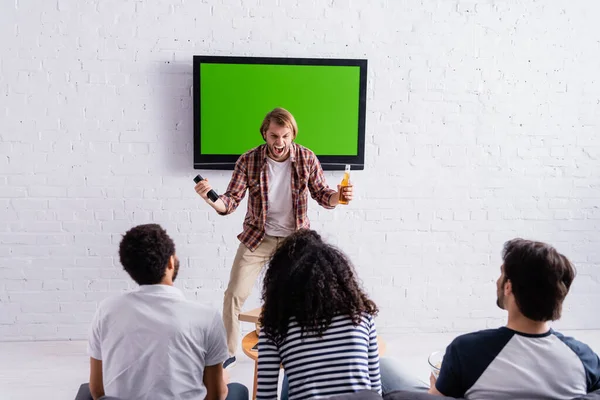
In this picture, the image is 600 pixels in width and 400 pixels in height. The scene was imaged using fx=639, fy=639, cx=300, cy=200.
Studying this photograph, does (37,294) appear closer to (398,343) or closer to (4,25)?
(4,25)

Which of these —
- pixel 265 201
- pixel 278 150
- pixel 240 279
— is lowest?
pixel 240 279

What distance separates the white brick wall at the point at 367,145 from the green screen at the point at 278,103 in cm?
12

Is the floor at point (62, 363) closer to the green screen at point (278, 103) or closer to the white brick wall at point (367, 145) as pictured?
the white brick wall at point (367, 145)

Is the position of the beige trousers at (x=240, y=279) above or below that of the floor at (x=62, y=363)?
above

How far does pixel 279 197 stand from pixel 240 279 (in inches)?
17.2

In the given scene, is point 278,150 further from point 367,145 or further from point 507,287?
point 507,287

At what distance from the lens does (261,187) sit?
3.05 meters

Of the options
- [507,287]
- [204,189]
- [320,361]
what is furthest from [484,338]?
[204,189]

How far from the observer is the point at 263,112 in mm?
3502

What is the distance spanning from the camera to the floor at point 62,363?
297 centimetres

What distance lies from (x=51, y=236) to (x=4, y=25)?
45.1 inches

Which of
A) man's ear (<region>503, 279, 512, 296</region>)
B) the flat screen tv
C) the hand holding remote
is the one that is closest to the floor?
the hand holding remote

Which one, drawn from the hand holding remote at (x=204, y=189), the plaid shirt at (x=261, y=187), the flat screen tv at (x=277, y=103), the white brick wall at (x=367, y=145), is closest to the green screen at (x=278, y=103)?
the flat screen tv at (x=277, y=103)

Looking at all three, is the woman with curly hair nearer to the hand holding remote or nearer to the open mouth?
the hand holding remote
